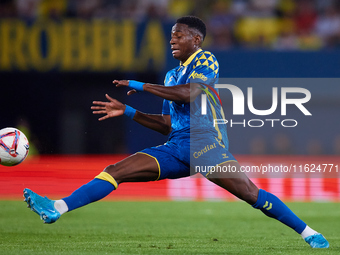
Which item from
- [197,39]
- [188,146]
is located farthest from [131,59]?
[188,146]

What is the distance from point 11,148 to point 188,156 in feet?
5.78

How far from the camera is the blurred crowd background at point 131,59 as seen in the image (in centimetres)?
1518

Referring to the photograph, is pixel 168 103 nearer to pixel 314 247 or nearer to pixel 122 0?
pixel 314 247

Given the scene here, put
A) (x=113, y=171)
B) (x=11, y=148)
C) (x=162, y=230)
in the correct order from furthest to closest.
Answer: (x=162, y=230) → (x=11, y=148) → (x=113, y=171)

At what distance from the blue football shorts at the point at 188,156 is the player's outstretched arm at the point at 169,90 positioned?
47 centimetres

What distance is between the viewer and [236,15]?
16.7 m

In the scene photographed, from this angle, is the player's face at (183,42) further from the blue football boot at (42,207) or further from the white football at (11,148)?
the blue football boot at (42,207)

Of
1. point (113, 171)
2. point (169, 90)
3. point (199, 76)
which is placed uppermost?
point (199, 76)

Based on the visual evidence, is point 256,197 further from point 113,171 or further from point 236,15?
point 236,15

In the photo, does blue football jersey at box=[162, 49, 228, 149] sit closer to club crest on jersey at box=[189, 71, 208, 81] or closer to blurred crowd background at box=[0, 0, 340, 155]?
club crest on jersey at box=[189, 71, 208, 81]

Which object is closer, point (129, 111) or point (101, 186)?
point (101, 186)

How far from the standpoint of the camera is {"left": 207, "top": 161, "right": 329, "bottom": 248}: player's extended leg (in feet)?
18.0

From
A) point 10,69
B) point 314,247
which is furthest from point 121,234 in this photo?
point 10,69

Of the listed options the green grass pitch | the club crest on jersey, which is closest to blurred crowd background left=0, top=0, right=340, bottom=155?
the green grass pitch
